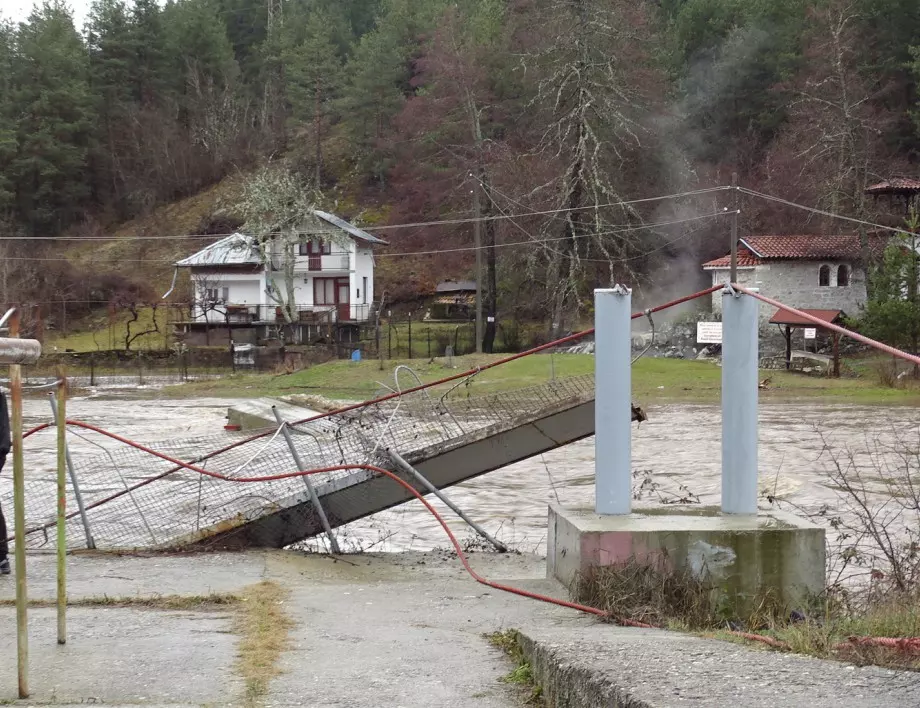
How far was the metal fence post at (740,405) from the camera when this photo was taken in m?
8.23

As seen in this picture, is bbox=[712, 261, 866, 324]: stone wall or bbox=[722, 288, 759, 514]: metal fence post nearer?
bbox=[722, 288, 759, 514]: metal fence post

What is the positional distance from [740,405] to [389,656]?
10.9 ft

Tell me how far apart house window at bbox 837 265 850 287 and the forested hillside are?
130 inches

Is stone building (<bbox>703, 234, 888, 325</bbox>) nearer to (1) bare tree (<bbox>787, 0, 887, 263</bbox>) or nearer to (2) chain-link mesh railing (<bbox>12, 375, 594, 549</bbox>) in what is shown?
(1) bare tree (<bbox>787, 0, 887, 263</bbox>)

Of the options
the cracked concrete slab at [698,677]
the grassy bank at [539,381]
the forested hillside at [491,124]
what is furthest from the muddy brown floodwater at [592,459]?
the forested hillside at [491,124]

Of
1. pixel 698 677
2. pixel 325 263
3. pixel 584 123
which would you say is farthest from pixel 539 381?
pixel 698 677

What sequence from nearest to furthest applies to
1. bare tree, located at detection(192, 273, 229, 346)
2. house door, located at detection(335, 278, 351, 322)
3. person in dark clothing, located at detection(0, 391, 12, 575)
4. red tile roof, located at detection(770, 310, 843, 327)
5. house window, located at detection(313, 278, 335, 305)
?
1. person in dark clothing, located at detection(0, 391, 12, 575)
2. red tile roof, located at detection(770, 310, 843, 327)
3. bare tree, located at detection(192, 273, 229, 346)
4. house door, located at detection(335, 278, 351, 322)
5. house window, located at detection(313, 278, 335, 305)

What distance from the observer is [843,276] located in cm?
5803

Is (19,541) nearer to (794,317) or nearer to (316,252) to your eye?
(794,317)

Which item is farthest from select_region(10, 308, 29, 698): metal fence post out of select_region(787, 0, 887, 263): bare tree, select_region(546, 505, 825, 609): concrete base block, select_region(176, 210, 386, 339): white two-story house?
select_region(176, 210, 386, 339): white two-story house

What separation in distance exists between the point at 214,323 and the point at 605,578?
2527 inches

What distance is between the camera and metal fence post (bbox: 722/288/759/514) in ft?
27.0

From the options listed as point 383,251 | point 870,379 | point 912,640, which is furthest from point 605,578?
point 383,251

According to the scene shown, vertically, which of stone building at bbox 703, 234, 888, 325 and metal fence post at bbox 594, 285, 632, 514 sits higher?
stone building at bbox 703, 234, 888, 325
